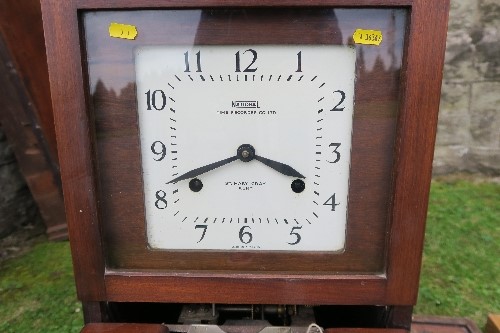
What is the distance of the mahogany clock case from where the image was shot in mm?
735

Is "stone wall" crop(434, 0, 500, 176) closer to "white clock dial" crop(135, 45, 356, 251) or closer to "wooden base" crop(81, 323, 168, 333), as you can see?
"white clock dial" crop(135, 45, 356, 251)

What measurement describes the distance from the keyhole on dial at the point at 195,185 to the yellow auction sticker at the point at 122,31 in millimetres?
252

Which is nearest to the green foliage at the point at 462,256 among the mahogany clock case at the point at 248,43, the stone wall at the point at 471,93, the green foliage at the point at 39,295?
the stone wall at the point at 471,93

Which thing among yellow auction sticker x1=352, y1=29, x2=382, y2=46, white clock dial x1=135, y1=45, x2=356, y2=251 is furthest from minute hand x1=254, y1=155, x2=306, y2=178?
yellow auction sticker x1=352, y1=29, x2=382, y2=46

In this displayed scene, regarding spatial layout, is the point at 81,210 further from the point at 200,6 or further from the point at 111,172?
the point at 200,6

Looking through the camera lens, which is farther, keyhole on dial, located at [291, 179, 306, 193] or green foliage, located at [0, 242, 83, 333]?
green foliage, located at [0, 242, 83, 333]

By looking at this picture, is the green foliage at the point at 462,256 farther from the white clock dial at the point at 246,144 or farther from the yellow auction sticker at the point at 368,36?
the yellow auction sticker at the point at 368,36

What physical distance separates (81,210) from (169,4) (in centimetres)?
36

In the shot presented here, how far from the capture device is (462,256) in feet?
5.11

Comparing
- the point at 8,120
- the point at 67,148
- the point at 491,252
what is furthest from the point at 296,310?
the point at 8,120

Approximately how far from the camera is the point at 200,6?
729 millimetres

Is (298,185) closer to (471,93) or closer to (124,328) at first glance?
(124,328)

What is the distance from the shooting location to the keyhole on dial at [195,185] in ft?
2.71

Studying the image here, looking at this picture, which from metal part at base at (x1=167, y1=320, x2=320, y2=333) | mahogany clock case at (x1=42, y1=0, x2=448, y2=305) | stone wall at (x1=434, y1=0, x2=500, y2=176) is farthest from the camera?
stone wall at (x1=434, y1=0, x2=500, y2=176)
